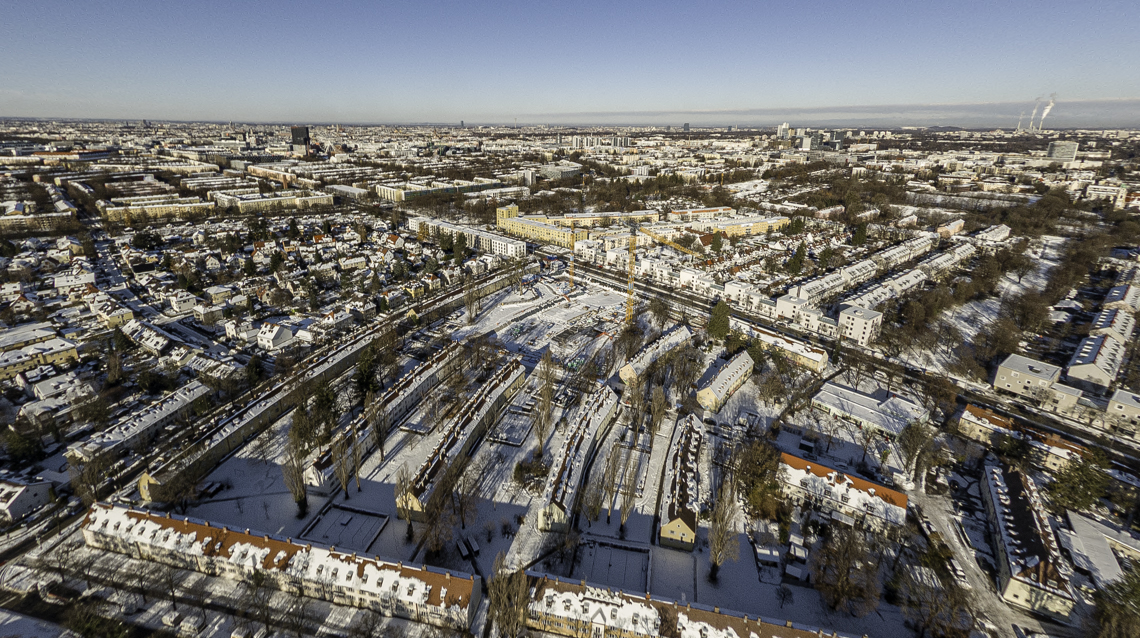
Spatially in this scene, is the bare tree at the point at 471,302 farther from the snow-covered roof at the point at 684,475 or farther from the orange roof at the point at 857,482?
the orange roof at the point at 857,482

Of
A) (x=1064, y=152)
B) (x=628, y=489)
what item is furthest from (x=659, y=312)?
(x=1064, y=152)

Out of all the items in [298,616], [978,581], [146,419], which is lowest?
[978,581]

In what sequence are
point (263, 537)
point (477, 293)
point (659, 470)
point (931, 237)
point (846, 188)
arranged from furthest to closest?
point (846, 188)
point (931, 237)
point (477, 293)
point (659, 470)
point (263, 537)

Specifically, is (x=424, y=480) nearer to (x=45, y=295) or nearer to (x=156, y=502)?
(x=156, y=502)

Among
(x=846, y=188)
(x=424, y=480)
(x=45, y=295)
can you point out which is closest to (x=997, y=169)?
(x=846, y=188)

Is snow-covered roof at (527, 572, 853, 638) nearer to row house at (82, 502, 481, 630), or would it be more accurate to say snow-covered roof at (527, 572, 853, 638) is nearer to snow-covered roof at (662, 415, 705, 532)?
row house at (82, 502, 481, 630)

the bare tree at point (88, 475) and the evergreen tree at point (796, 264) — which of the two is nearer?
the bare tree at point (88, 475)

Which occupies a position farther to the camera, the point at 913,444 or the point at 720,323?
the point at 720,323

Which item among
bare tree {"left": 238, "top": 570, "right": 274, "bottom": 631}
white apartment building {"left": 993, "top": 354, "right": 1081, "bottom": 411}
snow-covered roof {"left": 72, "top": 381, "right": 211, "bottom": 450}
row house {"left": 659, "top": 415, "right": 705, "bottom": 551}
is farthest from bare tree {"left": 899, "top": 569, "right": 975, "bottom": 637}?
snow-covered roof {"left": 72, "top": 381, "right": 211, "bottom": 450}

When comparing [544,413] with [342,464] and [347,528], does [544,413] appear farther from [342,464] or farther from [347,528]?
[347,528]

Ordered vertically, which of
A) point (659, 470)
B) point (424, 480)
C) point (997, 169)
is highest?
point (997, 169)

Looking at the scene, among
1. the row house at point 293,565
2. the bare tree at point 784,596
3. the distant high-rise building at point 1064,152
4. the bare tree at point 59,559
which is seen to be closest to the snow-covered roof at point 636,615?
the bare tree at point 784,596
